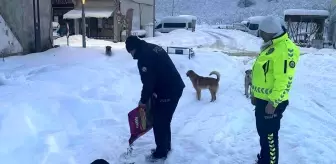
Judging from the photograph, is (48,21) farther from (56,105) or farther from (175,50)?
(56,105)

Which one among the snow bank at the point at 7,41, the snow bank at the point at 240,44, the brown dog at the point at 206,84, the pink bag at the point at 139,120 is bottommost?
the snow bank at the point at 240,44

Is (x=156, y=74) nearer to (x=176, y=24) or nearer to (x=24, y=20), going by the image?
(x=24, y=20)

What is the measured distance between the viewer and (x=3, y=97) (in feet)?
21.8

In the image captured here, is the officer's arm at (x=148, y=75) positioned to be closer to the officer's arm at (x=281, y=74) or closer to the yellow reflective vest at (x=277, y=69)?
the yellow reflective vest at (x=277, y=69)

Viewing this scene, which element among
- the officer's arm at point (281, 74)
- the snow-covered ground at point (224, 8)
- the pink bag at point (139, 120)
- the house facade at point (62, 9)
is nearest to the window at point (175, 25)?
the house facade at point (62, 9)

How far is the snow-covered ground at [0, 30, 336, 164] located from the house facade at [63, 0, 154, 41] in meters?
19.3

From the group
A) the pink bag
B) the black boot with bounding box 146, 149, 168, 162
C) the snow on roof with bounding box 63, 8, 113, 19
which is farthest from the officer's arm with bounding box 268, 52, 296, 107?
the snow on roof with bounding box 63, 8, 113, 19

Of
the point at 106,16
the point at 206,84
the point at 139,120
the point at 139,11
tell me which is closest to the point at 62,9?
the point at 139,11

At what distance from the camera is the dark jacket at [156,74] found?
4.50 metres

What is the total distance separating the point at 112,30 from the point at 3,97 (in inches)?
1003

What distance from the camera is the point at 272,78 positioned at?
154 inches

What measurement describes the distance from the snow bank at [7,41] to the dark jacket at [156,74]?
27.6 feet

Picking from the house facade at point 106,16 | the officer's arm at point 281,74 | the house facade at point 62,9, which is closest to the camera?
the officer's arm at point 281,74

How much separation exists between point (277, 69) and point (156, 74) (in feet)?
4.72
